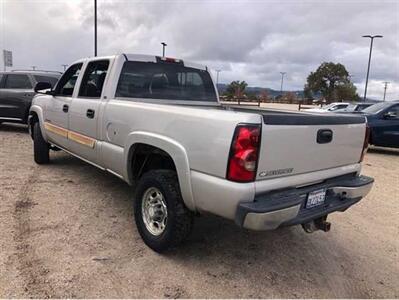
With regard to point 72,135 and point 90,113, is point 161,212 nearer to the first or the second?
point 90,113

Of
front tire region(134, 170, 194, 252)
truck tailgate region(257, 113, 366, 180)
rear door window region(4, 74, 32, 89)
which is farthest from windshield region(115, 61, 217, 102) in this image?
rear door window region(4, 74, 32, 89)

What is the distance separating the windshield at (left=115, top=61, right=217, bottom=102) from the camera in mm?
4770

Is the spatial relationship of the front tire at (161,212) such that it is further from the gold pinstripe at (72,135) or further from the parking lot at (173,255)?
the gold pinstripe at (72,135)

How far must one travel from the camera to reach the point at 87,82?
5.30 metres

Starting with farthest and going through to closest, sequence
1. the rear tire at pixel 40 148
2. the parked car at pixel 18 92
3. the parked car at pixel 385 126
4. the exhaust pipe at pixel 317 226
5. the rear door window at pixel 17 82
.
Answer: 1. the rear door window at pixel 17 82
2. the parked car at pixel 18 92
3. the parked car at pixel 385 126
4. the rear tire at pixel 40 148
5. the exhaust pipe at pixel 317 226

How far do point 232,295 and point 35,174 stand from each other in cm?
447

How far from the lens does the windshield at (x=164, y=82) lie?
4770 millimetres

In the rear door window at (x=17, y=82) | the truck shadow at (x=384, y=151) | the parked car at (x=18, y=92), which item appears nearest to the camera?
the parked car at (x=18, y=92)

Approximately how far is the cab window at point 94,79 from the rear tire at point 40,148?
2.05 metres

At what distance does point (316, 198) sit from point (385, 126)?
8.86 meters

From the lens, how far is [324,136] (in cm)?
340

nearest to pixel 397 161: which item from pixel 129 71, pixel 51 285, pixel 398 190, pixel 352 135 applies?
pixel 398 190

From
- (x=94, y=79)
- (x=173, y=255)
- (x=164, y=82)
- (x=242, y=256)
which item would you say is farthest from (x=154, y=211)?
(x=94, y=79)

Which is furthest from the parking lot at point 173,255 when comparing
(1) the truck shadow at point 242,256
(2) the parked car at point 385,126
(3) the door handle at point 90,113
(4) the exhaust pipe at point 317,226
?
(2) the parked car at point 385,126
